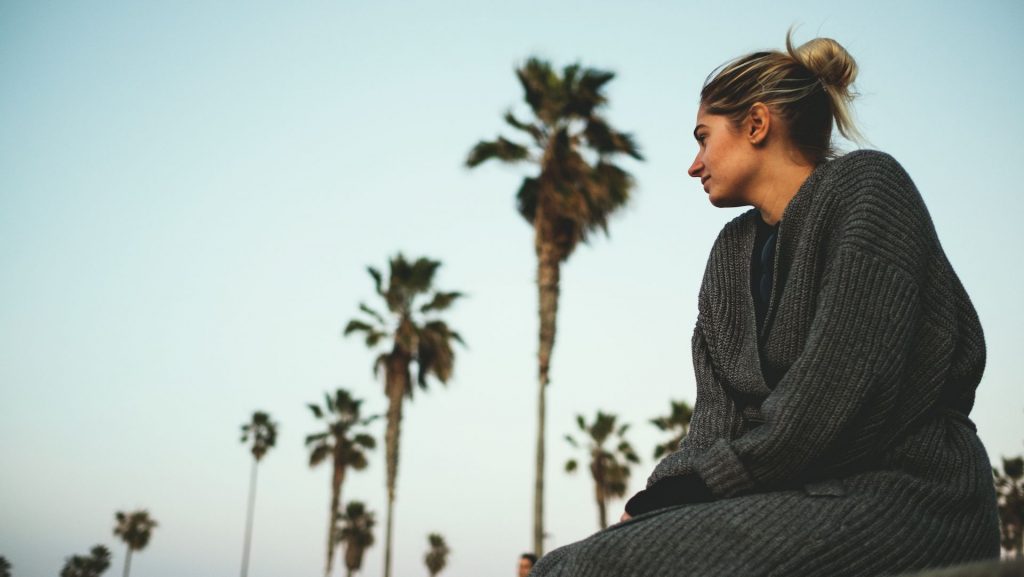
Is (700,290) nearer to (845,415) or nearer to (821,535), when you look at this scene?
(845,415)

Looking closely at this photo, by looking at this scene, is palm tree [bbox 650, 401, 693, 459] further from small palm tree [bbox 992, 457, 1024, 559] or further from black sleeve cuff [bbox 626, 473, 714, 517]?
black sleeve cuff [bbox 626, 473, 714, 517]

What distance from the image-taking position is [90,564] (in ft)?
150

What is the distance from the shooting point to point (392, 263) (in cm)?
2500

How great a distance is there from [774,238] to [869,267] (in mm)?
388

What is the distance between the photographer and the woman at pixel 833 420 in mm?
1142

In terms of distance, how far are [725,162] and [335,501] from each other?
106 ft

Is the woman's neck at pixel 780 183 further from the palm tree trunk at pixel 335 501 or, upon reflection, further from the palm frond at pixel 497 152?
the palm tree trunk at pixel 335 501

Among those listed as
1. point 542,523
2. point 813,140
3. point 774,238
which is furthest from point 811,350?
point 542,523

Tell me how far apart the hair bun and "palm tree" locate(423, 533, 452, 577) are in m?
57.8

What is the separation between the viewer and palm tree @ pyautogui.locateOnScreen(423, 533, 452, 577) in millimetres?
55125

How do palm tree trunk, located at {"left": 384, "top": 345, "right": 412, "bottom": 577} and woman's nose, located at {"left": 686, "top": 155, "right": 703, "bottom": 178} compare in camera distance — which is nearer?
woman's nose, located at {"left": 686, "top": 155, "right": 703, "bottom": 178}

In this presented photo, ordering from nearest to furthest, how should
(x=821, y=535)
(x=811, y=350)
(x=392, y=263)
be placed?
1. (x=821, y=535)
2. (x=811, y=350)
3. (x=392, y=263)

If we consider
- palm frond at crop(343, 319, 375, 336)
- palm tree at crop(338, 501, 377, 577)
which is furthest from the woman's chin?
palm tree at crop(338, 501, 377, 577)

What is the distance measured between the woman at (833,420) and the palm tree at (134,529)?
175 feet
